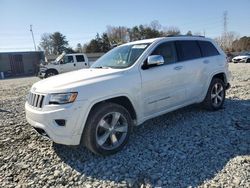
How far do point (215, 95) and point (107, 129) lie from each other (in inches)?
129

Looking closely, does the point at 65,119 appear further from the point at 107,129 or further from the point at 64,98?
the point at 107,129

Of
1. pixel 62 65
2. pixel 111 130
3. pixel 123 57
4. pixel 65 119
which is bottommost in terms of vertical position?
pixel 111 130

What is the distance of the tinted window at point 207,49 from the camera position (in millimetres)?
5750

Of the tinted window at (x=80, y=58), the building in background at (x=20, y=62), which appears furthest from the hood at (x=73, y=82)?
the building in background at (x=20, y=62)

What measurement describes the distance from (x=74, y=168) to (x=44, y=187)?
54 cm

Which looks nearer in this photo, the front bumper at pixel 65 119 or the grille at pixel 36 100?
the front bumper at pixel 65 119

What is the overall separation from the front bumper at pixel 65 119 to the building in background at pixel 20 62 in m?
37.5

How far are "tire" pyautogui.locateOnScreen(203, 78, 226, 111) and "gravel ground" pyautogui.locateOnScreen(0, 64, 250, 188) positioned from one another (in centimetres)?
53

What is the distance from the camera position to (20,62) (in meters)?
40.6

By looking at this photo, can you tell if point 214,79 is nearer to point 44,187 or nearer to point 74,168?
point 74,168

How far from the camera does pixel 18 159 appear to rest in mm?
4043

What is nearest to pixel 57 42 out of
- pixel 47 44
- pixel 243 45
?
pixel 47 44

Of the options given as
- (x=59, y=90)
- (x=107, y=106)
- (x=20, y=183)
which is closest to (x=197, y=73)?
(x=107, y=106)

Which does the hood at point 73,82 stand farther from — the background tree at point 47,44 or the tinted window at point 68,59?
the background tree at point 47,44
